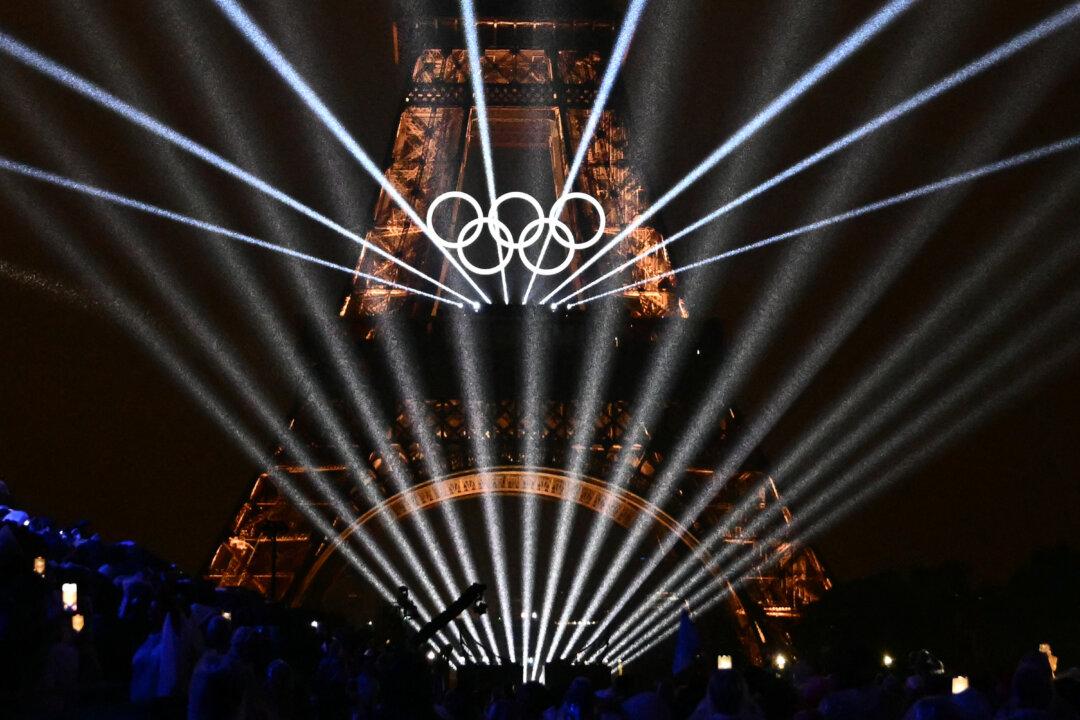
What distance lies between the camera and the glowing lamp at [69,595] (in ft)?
38.9

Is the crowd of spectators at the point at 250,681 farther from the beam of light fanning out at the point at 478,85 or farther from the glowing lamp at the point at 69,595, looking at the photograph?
the beam of light fanning out at the point at 478,85

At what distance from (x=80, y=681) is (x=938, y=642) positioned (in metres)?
30.7

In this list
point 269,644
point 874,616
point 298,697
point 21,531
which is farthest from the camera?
point 874,616

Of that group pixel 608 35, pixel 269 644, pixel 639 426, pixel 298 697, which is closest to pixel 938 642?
pixel 639 426

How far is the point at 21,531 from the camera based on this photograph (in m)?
10.2

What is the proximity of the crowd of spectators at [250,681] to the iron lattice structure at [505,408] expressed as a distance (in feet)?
78.4

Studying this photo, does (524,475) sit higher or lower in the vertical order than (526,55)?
lower

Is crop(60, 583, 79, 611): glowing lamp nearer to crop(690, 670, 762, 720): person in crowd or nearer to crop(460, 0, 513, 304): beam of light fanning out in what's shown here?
crop(690, 670, 762, 720): person in crowd

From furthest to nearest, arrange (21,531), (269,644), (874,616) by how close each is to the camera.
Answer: (874,616), (269,644), (21,531)

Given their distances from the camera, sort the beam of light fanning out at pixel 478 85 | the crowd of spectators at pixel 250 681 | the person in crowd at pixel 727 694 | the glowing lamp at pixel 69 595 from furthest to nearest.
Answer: the beam of light fanning out at pixel 478 85
the glowing lamp at pixel 69 595
the person in crowd at pixel 727 694
the crowd of spectators at pixel 250 681

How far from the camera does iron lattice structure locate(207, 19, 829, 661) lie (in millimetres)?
38656

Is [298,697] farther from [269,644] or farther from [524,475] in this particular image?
[524,475]

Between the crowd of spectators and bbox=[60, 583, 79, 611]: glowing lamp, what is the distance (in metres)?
0.02

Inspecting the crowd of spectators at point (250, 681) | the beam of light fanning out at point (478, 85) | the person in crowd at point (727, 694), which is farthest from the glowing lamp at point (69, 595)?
the beam of light fanning out at point (478, 85)
